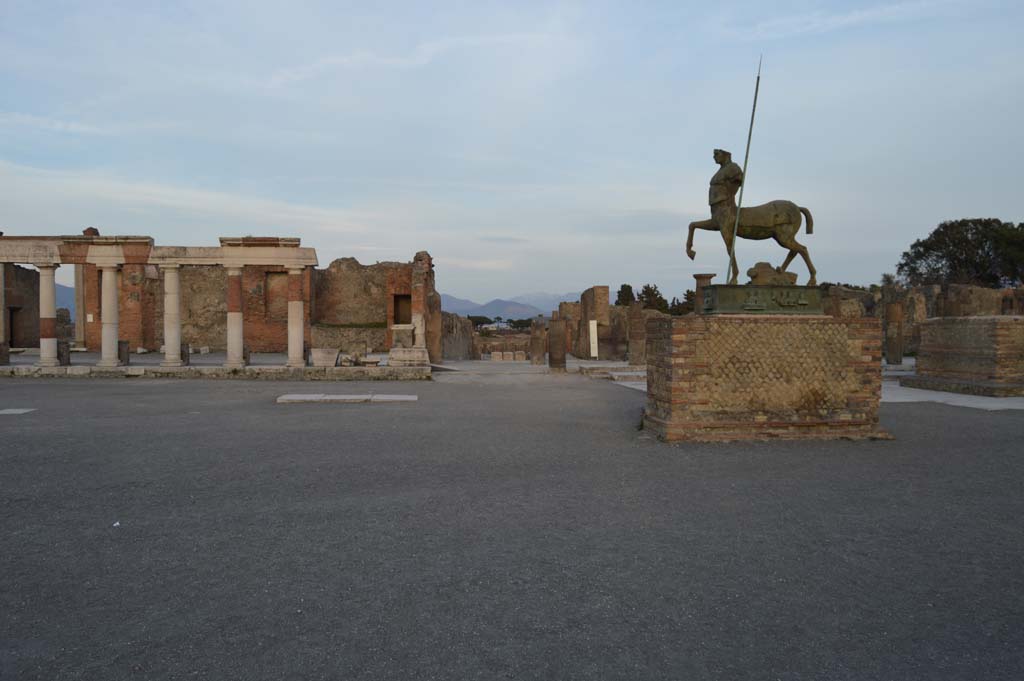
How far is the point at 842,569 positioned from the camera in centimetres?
361

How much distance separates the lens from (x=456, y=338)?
94.2 feet

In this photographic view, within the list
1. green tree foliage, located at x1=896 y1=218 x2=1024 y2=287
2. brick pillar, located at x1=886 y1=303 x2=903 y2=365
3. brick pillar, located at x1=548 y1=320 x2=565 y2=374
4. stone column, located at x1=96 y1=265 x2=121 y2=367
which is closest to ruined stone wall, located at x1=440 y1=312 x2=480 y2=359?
brick pillar, located at x1=548 y1=320 x2=565 y2=374

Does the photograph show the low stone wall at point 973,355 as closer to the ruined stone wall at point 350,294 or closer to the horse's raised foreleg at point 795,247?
the horse's raised foreleg at point 795,247

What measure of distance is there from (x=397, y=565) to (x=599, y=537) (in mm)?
1339

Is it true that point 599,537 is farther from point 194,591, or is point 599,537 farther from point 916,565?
point 194,591

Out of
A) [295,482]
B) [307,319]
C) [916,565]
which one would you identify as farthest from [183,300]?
[916,565]

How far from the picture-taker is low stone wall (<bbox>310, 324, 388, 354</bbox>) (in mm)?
26453

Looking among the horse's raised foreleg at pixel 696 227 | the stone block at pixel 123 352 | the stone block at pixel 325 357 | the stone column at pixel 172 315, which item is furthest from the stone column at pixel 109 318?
the horse's raised foreleg at pixel 696 227

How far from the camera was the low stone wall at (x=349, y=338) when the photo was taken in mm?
Answer: 26453

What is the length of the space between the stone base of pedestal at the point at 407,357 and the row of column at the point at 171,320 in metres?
2.46

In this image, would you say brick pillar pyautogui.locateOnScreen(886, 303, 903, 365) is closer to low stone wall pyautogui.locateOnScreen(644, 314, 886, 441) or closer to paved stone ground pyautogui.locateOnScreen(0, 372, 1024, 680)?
paved stone ground pyautogui.locateOnScreen(0, 372, 1024, 680)

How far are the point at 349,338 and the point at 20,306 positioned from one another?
13394 mm

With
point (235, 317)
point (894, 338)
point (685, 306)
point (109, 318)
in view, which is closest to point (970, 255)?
point (685, 306)

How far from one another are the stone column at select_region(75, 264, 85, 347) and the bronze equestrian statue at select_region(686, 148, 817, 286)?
27676 millimetres
